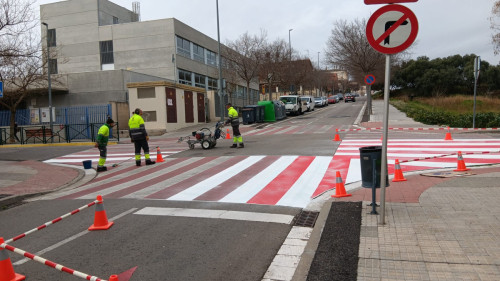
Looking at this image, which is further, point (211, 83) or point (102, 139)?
point (211, 83)

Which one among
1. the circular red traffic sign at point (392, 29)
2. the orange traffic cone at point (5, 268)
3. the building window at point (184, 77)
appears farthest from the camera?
the building window at point (184, 77)

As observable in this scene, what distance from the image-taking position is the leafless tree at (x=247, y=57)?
3831cm

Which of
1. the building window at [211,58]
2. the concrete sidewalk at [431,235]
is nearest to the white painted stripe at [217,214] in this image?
the concrete sidewalk at [431,235]

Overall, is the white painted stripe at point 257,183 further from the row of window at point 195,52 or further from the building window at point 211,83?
the building window at point 211,83

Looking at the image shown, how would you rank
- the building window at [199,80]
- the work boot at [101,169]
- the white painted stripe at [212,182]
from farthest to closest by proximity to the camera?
the building window at [199,80]
the work boot at [101,169]
the white painted stripe at [212,182]

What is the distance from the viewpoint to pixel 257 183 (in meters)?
8.62

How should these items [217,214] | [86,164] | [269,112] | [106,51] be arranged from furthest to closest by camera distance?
[106,51]
[269,112]
[86,164]
[217,214]

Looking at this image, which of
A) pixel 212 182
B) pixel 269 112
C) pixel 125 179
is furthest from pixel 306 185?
pixel 269 112

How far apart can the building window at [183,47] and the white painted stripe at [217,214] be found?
109ft

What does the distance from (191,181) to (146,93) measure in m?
18.6

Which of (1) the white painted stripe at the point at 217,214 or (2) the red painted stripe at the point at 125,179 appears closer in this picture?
(1) the white painted stripe at the point at 217,214

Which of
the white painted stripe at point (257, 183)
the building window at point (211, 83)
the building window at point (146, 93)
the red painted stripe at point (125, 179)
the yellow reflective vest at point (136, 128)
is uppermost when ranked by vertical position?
the building window at point (211, 83)

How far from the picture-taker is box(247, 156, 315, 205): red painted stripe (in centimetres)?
712

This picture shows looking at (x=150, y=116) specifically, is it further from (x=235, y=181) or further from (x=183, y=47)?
(x=235, y=181)
